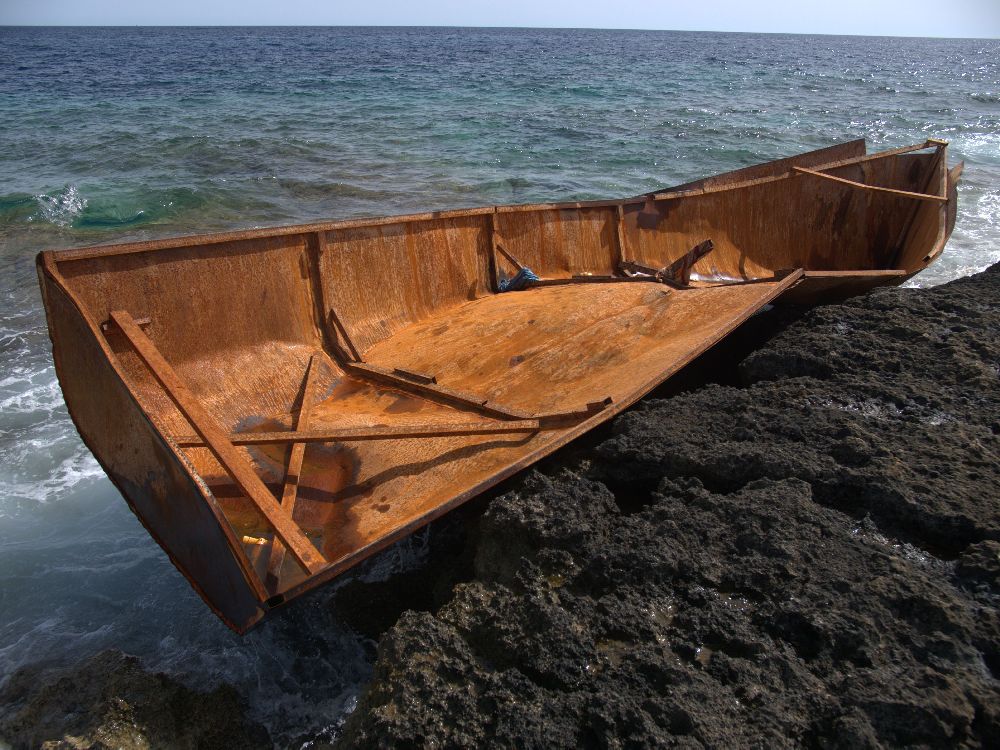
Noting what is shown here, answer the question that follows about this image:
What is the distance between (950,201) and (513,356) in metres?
5.74

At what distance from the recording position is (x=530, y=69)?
126 ft

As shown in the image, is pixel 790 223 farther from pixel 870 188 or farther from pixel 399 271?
pixel 399 271

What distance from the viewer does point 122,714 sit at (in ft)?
10.4

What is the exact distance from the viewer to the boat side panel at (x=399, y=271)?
5211mm

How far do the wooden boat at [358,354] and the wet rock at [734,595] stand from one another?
0.42m

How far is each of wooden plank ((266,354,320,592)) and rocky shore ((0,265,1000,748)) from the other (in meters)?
0.62

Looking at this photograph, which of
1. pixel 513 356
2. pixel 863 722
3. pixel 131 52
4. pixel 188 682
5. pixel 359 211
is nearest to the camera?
pixel 863 722

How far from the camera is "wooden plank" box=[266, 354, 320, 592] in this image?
10.2 feet

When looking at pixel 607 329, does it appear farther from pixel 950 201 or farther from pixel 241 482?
pixel 950 201

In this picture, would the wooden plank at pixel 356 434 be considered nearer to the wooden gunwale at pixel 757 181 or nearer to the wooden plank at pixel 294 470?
the wooden plank at pixel 294 470

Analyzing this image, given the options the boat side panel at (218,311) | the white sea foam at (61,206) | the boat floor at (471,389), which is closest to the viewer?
the boat floor at (471,389)

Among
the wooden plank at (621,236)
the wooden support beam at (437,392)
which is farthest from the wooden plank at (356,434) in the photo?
the wooden plank at (621,236)

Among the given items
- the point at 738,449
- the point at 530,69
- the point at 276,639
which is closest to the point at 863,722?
the point at 738,449

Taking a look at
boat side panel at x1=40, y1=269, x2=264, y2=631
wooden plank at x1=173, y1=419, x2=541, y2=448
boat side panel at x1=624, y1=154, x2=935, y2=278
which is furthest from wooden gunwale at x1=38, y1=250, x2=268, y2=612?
boat side panel at x1=624, y1=154, x2=935, y2=278
